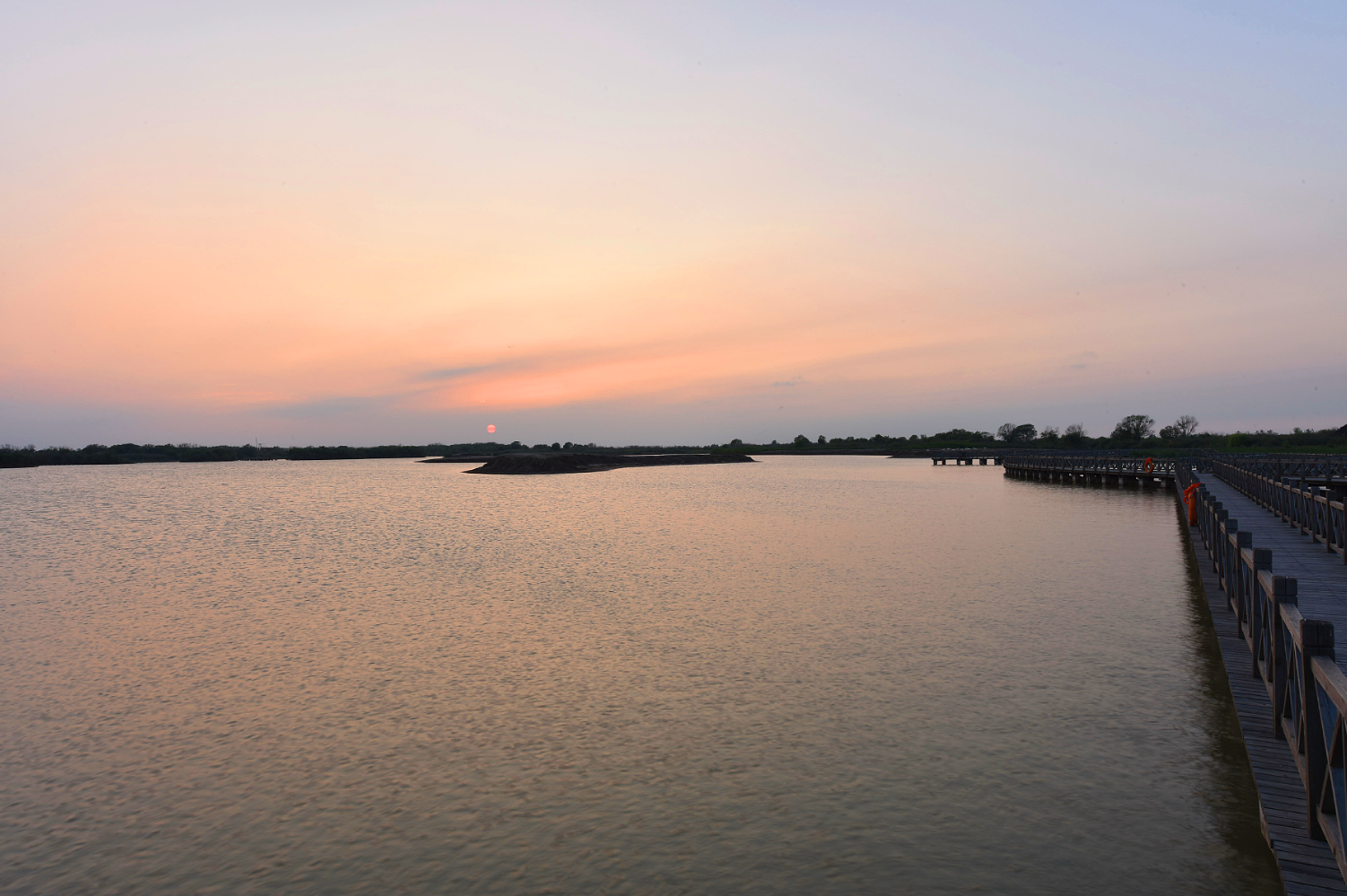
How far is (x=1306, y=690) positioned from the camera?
20.9 ft

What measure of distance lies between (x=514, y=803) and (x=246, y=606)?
14593 millimetres

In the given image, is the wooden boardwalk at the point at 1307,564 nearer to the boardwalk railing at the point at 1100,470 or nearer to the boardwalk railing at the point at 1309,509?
the boardwalk railing at the point at 1309,509

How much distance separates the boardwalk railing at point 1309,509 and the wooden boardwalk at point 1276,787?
5947 millimetres

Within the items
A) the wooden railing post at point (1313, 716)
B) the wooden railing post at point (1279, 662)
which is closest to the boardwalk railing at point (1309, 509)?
the wooden railing post at point (1279, 662)

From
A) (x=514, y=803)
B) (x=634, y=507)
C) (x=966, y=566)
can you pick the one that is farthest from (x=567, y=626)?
(x=634, y=507)

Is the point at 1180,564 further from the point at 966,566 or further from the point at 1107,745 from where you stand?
the point at 1107,745

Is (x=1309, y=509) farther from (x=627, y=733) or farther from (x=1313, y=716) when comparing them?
(x=627, y=733)

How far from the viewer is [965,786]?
8.91 metres

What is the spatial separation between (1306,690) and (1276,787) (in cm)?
151

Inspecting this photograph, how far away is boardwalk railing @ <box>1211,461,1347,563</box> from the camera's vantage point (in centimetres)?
1784

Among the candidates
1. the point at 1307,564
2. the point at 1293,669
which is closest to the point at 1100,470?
the point at 1307,564

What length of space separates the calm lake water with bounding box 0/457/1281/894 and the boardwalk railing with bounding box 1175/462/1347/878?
1.17 meters

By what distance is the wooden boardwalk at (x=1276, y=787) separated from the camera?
5.90 metres

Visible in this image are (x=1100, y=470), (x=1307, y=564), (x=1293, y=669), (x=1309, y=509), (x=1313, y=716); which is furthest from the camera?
(x=1100, y=470)
